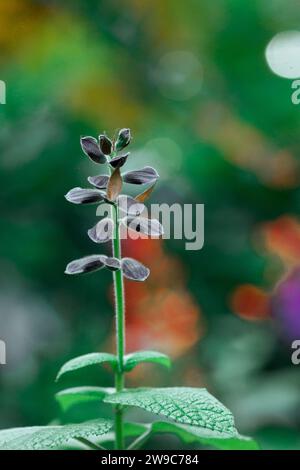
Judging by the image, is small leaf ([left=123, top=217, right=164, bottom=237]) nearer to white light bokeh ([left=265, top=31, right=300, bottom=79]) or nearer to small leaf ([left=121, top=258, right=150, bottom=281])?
small leaf ([left=121, top=258, right=150, bottom=281])

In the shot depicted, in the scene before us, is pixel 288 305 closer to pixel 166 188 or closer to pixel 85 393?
pixel 166 188

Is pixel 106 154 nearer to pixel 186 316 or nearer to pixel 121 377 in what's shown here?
pixel 121 377

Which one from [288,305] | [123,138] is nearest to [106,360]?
[123,138]

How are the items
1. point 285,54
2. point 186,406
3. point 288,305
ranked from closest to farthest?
point 186,406
point 288,305
point 285,54

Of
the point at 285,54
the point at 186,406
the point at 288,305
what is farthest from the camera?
the point at 285,54

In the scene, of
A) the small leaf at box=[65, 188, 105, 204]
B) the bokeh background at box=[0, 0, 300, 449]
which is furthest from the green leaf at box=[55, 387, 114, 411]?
the bokeh background at box=[0, 0, 300, 449]
